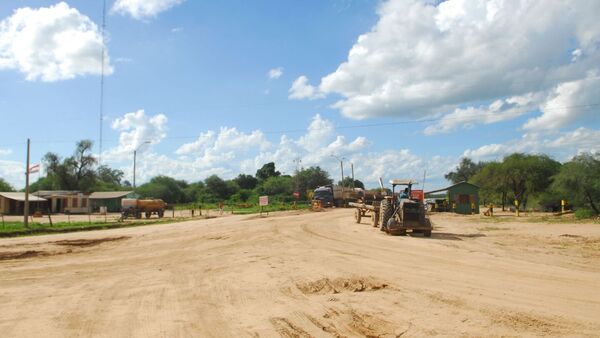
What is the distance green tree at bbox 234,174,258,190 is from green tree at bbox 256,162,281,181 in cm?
654

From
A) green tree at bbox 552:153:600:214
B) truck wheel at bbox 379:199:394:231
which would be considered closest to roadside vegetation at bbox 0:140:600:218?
green tree at bbox 552:153:600:214

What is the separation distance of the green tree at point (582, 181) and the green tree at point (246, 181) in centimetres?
9799

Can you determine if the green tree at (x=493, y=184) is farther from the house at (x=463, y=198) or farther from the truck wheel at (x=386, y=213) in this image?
the truck wheel at (x=386, y=213)

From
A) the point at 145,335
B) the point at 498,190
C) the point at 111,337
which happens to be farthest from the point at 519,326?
the point at 498,190

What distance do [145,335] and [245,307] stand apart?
2.08 meters

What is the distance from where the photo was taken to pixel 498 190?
6178 centimetres

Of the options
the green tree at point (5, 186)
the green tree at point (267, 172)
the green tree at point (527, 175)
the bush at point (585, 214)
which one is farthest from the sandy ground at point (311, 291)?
the green tree at point (267, 172)

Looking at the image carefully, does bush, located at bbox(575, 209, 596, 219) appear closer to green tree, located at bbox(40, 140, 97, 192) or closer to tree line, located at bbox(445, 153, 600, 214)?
tree line, located at bbox(445, 153, 600, 214)

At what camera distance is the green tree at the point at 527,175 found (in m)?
58.3

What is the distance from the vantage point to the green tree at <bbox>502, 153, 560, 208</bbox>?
58344mm

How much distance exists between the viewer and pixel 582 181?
120 ft

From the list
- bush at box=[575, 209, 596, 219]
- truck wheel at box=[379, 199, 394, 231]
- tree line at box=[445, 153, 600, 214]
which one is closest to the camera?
truck wheel at box=[379, 199, 394, 231]

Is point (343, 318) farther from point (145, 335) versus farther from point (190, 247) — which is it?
point (190, 247)

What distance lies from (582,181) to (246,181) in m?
102
